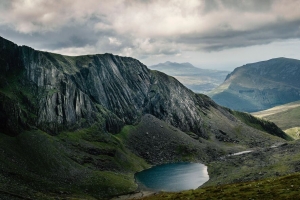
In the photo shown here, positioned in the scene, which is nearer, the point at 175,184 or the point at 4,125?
the point at 4,125

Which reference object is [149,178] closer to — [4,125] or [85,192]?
[85,192]

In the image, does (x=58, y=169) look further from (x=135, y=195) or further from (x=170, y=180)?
(x=170, y=180)

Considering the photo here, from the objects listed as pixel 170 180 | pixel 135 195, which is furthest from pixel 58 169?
pixel 170 180

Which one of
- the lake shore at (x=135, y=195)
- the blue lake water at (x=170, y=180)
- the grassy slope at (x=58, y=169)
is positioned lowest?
the blue lake water at (x=170, y=180)

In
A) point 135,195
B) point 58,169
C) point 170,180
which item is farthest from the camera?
point 170,180

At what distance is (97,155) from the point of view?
627ft

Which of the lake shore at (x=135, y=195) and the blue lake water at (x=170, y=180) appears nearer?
the lake shore at (x=135, y=195)

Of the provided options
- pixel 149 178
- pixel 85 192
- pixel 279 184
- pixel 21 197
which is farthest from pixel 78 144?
pixel 279 184

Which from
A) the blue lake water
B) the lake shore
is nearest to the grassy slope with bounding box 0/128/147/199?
the lake shore

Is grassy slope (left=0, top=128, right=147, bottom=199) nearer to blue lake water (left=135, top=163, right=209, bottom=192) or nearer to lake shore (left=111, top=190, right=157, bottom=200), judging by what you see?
lake shore (left=111, top=190, right=157, bottom=200)

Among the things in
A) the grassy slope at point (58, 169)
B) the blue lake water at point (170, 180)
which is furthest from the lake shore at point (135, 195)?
the blue lake water at point (170, 180)

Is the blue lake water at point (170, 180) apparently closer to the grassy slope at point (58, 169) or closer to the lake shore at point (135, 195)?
the grassy slope at point (58, 169)

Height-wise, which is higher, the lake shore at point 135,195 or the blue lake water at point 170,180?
the lake shore at point 135,195

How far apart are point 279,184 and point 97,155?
141 meters
